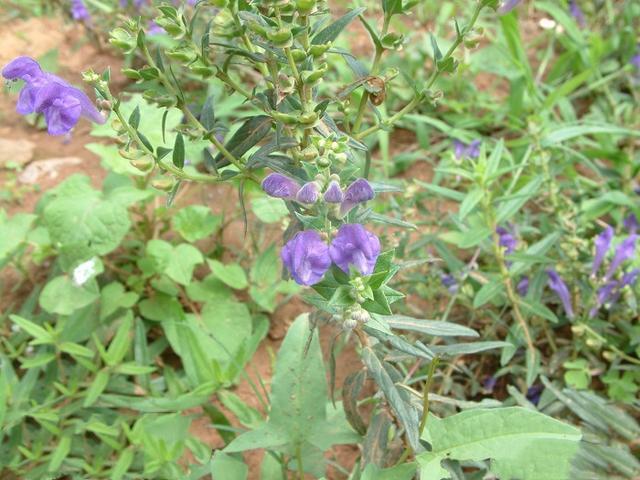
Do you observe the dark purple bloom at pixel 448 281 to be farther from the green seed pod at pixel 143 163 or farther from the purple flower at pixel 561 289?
the green seed pod at pixel 143 163

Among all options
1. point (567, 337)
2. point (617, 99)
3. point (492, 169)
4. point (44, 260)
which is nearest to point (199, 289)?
point (44, 260)

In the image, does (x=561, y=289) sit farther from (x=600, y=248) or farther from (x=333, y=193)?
(x=333, y=193)

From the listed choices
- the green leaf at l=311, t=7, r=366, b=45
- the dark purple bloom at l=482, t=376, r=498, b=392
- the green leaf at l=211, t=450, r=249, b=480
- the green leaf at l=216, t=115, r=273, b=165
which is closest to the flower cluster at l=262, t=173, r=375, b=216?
the green leaf at l=216, t=115, r=273, b=165

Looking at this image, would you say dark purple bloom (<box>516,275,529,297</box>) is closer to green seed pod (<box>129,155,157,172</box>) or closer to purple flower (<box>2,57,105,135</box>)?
green seed pod (<box>129,155,157,172</box>)

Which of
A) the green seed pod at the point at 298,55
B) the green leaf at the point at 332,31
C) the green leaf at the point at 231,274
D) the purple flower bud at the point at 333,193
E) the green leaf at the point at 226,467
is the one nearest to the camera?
the purple flower bud at the point at 333,193

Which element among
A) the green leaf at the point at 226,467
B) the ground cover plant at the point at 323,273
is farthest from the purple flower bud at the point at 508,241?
the green leaf at the point at 226,467
